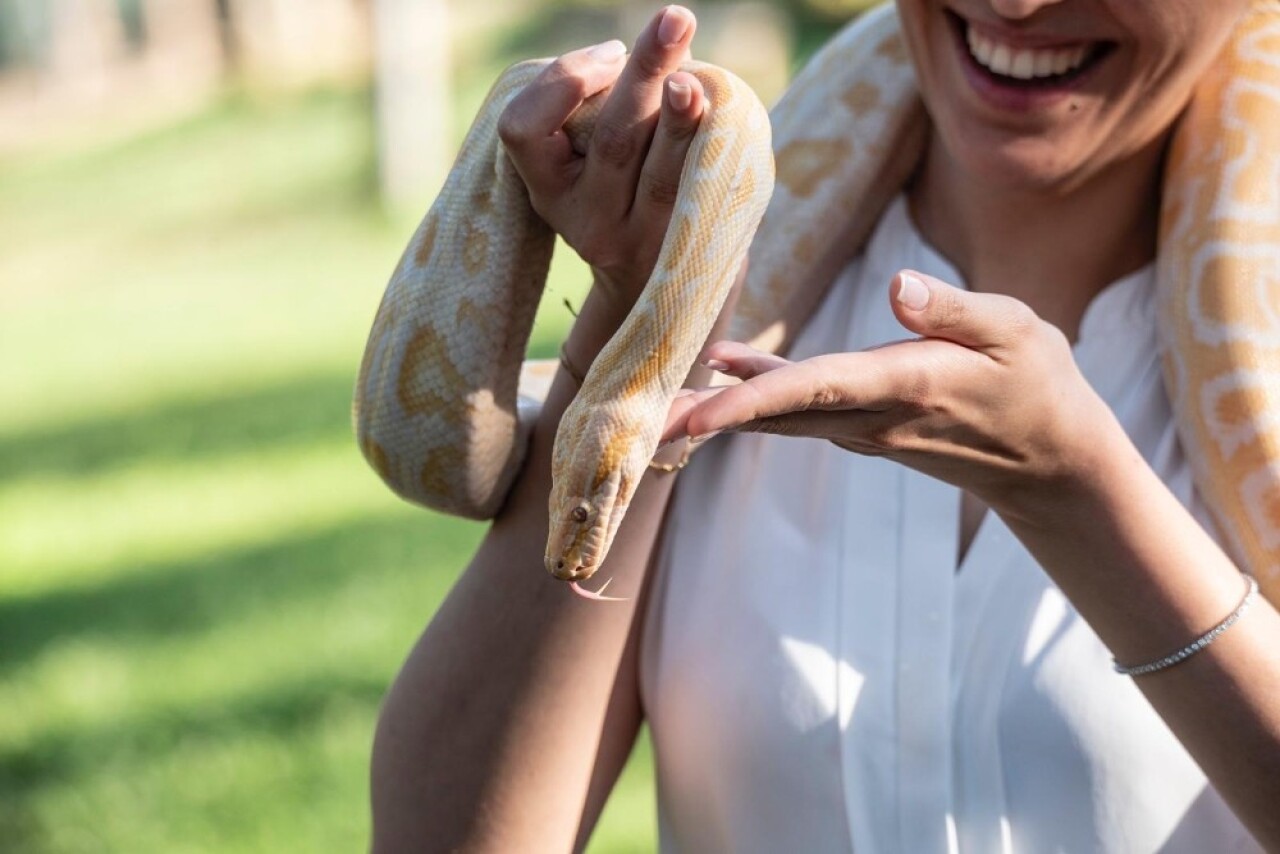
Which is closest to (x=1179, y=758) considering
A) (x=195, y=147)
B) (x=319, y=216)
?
(x=319, y=216)

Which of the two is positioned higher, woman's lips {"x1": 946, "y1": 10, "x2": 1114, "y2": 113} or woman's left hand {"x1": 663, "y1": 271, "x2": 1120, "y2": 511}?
woman's lips {"x1": 946, "y1": 10, "x2": 1114, "y2": 113}

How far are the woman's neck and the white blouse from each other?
4cm

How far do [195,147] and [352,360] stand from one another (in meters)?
4.60

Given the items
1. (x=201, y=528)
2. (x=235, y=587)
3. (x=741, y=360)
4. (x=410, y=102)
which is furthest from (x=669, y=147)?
(x=410, y=102)

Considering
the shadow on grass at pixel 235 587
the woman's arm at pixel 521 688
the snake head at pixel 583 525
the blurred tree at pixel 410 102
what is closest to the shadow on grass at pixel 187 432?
the shadow on grass at pixel 235 587

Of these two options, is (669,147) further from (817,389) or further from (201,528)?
(201,528)

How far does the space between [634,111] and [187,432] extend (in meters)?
5.67

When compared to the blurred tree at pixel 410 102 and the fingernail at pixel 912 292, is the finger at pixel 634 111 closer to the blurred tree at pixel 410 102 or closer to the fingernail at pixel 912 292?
the fingernail at pixel 912 292

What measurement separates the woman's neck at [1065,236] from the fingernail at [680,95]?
52 cm

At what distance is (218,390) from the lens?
24.1ft

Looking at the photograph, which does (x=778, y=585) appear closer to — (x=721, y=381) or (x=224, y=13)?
(x=721, y=381)

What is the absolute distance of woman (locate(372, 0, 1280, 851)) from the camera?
1.42 metres

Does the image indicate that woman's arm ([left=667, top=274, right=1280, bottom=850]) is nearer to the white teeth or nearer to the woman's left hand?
the woman's left hand

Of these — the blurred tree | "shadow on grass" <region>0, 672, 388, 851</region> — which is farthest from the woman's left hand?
the blurred tree
